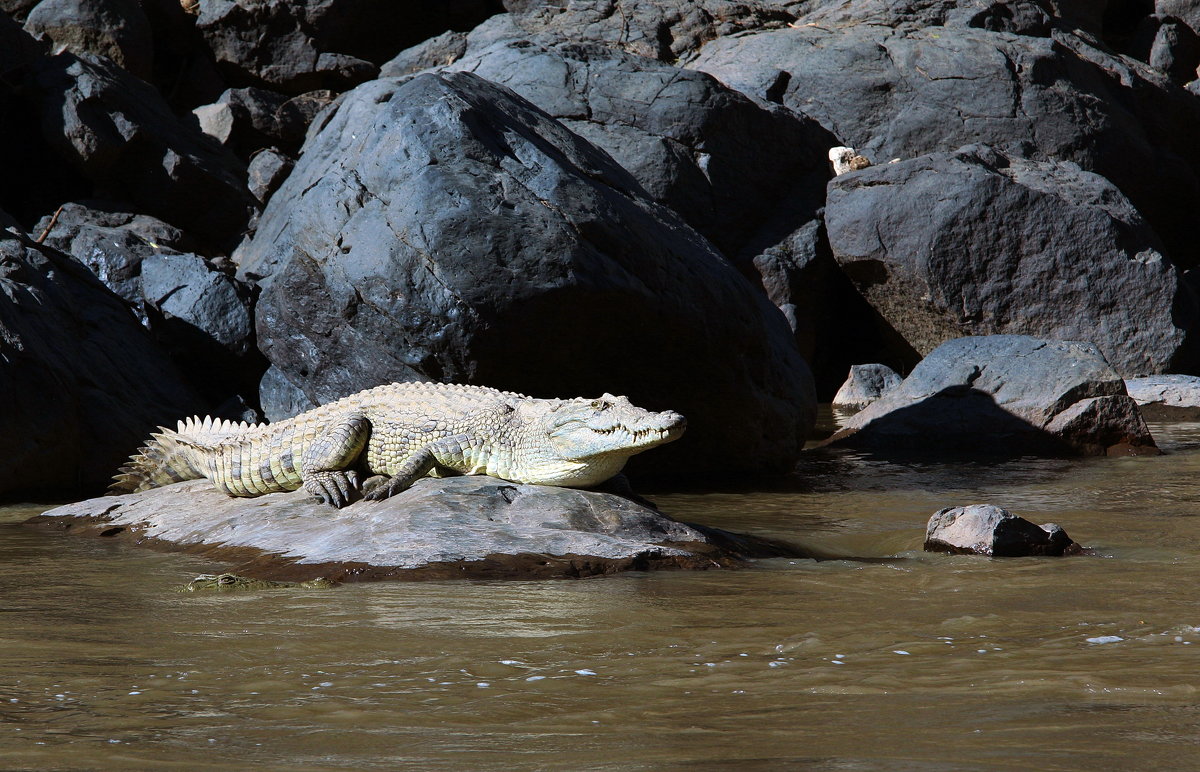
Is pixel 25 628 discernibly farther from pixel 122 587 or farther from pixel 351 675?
pixel 351 675

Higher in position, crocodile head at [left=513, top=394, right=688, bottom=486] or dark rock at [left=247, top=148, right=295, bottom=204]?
dark rock at [left=247, top=148, right=295, bottom=204]

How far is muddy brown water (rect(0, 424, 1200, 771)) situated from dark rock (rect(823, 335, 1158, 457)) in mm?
4152

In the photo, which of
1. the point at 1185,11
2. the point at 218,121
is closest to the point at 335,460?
the point at 218,121

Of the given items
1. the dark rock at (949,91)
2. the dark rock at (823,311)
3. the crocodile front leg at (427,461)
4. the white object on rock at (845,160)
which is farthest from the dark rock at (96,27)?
the crocodile front leg at (427,461)

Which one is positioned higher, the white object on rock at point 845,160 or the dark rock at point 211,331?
the white object on rock at point 845,160

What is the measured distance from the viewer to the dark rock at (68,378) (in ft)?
24.0

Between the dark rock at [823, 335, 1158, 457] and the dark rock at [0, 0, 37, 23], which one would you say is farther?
the dark rock at [0, 0, 37, 23]

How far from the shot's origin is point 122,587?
171 inches

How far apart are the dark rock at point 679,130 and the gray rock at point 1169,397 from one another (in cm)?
415

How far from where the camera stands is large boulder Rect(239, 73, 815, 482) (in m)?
7.12

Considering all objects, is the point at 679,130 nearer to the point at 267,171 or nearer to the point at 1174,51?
the point at 267,171

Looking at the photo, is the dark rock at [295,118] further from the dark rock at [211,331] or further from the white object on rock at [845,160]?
the white object on rock at [845,160]

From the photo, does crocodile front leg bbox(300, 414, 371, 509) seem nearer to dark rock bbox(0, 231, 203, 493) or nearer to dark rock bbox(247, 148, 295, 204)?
dark rock bbox(0, 231, 203, 493)

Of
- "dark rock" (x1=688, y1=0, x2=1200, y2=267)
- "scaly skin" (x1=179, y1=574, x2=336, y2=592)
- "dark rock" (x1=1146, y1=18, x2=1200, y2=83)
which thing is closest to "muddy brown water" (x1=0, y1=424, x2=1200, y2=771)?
"scaly skin" (x1=179, y1=574, x2=336, y2=592)
